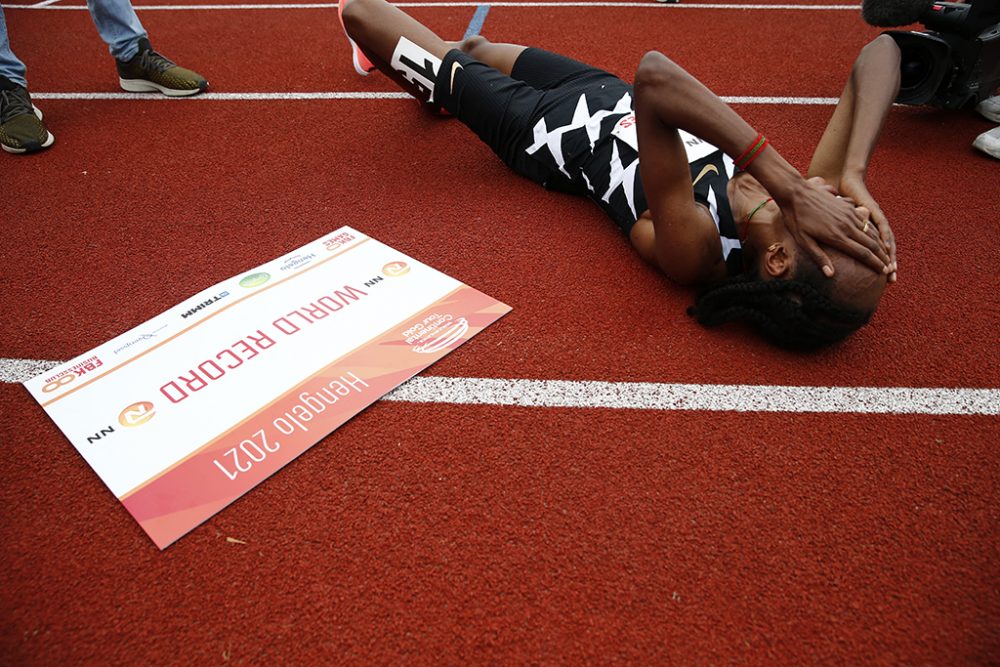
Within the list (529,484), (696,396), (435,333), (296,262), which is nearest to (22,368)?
(296,262)

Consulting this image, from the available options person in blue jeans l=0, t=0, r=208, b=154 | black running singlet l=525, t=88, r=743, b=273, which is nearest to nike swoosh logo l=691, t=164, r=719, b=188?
black running singlet l=525, t=88, r=743, b=273

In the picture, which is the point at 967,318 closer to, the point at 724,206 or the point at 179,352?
the point at 724,206

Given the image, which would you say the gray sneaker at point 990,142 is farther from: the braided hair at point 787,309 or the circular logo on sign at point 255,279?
the circular logo on sign at point 255,279

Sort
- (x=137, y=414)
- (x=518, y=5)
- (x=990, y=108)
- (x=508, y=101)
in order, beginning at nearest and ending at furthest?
1. (x=137, y=414)
2. (x=508, y=101)
3. (x=990, y=108)
4. (x=518, y=5)

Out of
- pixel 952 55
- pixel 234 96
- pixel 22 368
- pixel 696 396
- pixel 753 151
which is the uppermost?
pixel 952 55

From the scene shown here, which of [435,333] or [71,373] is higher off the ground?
[435,333]

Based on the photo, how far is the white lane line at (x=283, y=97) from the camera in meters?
3.08

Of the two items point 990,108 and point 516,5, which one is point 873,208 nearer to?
point 990,108

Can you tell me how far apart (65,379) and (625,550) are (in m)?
1.49

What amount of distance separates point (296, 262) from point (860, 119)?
182 centimetres

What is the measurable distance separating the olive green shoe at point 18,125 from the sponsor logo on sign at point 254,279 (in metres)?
1.61

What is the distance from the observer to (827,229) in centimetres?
145

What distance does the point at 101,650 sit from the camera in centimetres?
111

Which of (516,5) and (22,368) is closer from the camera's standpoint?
(22,368)
